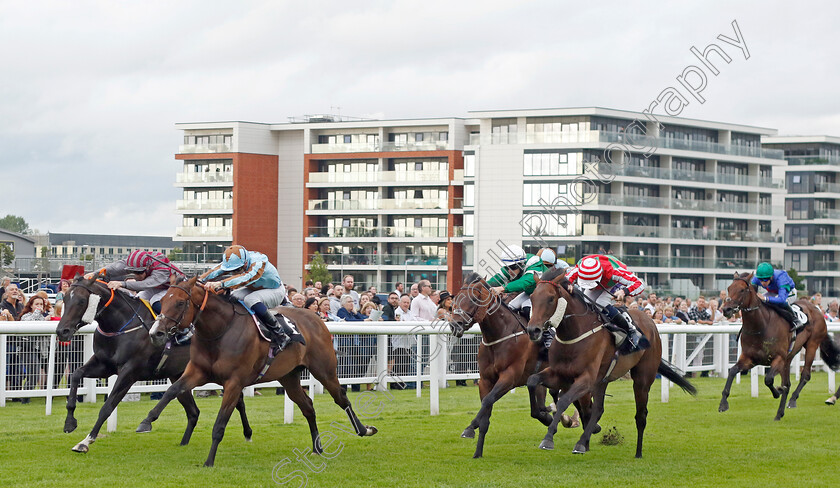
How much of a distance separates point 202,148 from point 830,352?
5049cm

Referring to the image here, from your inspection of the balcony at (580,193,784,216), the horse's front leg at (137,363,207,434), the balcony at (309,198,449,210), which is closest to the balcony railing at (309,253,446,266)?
the balcony at (309,198,449,210)

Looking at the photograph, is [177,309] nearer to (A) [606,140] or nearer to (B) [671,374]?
(B) [671,374]

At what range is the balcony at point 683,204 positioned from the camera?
4959 centimetres

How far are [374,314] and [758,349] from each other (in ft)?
16.5

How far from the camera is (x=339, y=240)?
5744cm

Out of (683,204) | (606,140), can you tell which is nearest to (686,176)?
(683,204)

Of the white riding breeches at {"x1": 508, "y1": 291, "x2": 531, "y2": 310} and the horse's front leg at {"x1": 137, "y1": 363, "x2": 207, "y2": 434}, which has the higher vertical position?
the white riding breeches at {"x1": 508, "y1": 291, "x2": 531, "y2": 310}

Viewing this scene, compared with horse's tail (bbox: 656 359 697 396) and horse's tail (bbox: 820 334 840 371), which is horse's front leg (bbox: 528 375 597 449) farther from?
horse's tail (bbox: 820 334 840 371)

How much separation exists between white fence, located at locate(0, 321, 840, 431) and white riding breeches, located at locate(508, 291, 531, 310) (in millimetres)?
1646

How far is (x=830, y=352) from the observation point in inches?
518

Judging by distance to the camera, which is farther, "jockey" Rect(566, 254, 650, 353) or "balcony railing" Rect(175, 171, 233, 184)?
"balcony railing" Rect(175, 171, 233, 184)

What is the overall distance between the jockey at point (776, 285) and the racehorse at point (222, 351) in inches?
220

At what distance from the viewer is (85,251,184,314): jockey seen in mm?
9062

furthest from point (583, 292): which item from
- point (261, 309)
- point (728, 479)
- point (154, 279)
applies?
point (154, 279)
